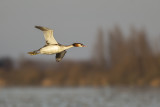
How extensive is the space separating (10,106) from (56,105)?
4141 millimetres

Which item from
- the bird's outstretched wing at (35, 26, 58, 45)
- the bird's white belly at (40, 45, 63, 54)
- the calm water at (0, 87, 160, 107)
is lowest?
the calm water at (0, 87, 160, 107)

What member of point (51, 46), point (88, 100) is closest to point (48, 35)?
point (51, 46)

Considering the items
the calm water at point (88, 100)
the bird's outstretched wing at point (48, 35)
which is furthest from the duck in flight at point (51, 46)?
the calm water at point (88, 100)

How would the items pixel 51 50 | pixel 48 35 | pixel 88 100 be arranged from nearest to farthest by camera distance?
pixel 51 50
pixel 48 35
pixel 88 100

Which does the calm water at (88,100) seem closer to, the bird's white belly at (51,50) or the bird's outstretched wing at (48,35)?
the bird's outstretched wing at (48,35)

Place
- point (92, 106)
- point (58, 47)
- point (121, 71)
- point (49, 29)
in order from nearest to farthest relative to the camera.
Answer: point (58, 47) → point (49, 29) → point (92, 106) → point (121, 71)

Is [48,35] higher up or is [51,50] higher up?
[48,35]

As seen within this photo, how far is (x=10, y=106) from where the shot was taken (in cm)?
2909

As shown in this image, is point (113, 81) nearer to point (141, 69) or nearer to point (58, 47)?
point (141, 69)

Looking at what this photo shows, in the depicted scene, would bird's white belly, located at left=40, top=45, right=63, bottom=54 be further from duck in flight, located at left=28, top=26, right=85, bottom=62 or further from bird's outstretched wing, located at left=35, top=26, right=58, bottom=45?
Answer: bird's outstretched wing, located at left=35, top=26, right=58, bottom=45

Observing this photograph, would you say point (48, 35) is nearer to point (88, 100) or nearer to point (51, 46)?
point (51, 46)

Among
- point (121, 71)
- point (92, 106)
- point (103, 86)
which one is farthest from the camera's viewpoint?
→ point (103, 86)

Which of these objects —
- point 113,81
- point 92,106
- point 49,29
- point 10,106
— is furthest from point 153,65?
point 49,29

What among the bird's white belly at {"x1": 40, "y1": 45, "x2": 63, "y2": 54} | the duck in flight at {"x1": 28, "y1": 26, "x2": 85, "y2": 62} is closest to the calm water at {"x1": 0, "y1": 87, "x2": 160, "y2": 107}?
the duck in flight at {"x1": 28, "y1": 26, "x2": 85, "y2": 62}
